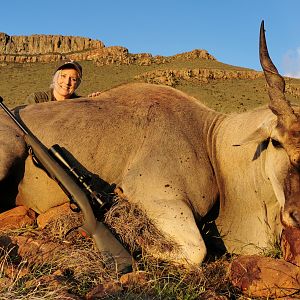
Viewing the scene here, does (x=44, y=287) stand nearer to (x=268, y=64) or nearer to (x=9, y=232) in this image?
(x=9, y=232)

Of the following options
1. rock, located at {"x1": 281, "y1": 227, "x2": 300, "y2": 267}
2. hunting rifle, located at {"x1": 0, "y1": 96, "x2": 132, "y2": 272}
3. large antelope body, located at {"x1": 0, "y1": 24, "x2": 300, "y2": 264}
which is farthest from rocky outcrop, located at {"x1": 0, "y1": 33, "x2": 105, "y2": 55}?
rock, located at {"x1": 281, "y1": 227, "x2": 300, "y2": 267}

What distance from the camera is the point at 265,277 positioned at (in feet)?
11.1

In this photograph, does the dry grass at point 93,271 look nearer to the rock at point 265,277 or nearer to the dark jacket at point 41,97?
the rock at point 265,277

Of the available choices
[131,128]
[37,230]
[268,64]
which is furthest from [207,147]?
[37,230]

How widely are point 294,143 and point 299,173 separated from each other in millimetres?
280

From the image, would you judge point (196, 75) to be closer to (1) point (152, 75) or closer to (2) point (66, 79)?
(1) point (152, 75)

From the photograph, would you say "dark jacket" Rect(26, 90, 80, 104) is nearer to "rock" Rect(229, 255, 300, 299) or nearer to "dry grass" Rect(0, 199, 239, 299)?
"dry grass" Rect(0, 199, 239, 299)

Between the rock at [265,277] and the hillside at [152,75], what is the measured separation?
40.4m

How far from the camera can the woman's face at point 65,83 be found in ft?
21.6

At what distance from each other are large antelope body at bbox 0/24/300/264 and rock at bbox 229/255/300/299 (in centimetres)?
48

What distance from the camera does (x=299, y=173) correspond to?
3.73 m

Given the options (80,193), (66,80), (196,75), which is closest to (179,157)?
(80,193)

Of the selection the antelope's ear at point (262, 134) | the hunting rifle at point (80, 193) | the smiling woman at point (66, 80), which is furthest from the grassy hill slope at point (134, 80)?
the hunting rifle at point (80, 193)

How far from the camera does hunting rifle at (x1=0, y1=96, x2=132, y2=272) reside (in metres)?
3.68
